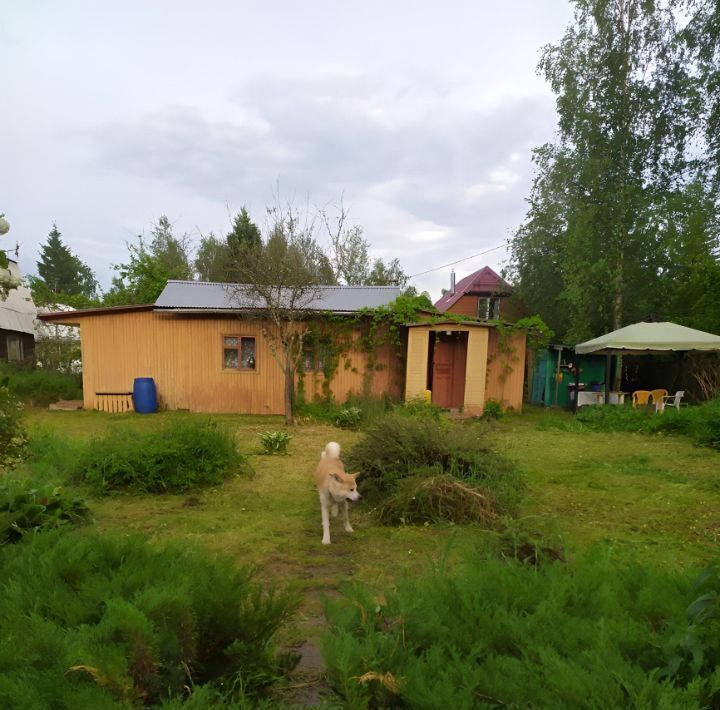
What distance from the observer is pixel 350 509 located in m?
5.25

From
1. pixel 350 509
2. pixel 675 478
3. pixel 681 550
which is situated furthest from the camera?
pixel 675 478

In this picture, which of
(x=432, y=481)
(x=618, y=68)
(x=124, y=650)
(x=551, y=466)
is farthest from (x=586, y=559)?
(x=618, y=68)

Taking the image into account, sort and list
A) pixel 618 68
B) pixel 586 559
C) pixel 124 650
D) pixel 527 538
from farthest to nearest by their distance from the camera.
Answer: pixel 618 68 → pixel 527 538 → pixel 586 559 → pixel 124 650

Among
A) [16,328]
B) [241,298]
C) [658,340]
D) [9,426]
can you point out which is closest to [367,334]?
[241,298]

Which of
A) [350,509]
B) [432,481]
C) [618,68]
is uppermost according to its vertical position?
[618,68]

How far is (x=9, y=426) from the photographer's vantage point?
11.0ft

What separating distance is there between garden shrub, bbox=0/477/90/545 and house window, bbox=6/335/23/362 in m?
22.2

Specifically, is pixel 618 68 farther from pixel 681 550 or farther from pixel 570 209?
pixel 681 550

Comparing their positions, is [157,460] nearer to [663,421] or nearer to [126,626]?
[126,626]

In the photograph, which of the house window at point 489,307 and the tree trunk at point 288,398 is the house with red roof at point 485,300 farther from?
the tree trunk at point 288,398

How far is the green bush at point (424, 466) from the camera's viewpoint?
4.70 m

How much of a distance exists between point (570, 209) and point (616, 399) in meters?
7.43

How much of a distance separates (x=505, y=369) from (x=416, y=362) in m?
2.73

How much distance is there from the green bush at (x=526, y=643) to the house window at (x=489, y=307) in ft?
73.0
